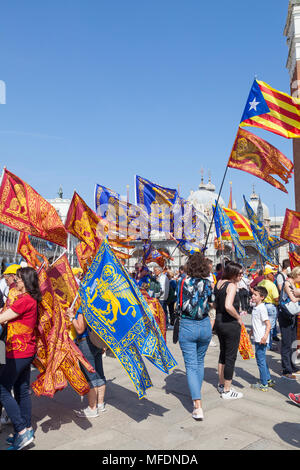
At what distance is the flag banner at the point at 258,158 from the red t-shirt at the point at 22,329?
5634 millimetres

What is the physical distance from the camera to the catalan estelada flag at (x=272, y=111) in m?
7.64

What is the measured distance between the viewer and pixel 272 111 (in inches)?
306

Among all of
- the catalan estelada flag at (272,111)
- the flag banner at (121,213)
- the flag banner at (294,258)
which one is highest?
the catalan estelada flag at (272,111)

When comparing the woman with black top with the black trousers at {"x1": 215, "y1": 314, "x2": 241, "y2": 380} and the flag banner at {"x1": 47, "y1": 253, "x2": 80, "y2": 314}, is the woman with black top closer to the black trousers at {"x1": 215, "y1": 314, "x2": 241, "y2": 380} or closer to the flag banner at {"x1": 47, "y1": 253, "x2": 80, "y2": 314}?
the black trousers at {"x1": 215, "y1": 314, "x2": 241, "y2": 380}

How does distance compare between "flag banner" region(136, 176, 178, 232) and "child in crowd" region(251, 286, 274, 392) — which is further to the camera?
"flag banner" region(136, 176, 178, 232)

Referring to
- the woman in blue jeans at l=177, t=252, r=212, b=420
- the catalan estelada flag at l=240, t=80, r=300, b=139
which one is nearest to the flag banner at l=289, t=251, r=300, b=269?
the catalan estelada flag at l=240, t=80, r=300, b=139

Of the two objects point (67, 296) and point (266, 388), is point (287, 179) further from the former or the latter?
point (67, 296)

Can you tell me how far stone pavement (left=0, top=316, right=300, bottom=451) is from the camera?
3.79 meters

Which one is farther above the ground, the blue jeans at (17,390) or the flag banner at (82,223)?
the flag banner at (82,223)

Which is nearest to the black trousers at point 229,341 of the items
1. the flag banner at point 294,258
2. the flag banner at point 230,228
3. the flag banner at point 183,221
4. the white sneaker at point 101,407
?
the white sneaker at point 101,407

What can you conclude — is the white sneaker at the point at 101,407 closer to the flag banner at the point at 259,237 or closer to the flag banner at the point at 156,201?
the flag banner at the point at 259,237

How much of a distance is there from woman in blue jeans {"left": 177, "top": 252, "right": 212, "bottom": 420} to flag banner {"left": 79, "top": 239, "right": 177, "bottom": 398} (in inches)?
10.9

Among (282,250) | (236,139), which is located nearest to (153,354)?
(236,139)

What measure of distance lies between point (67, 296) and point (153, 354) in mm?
1431
